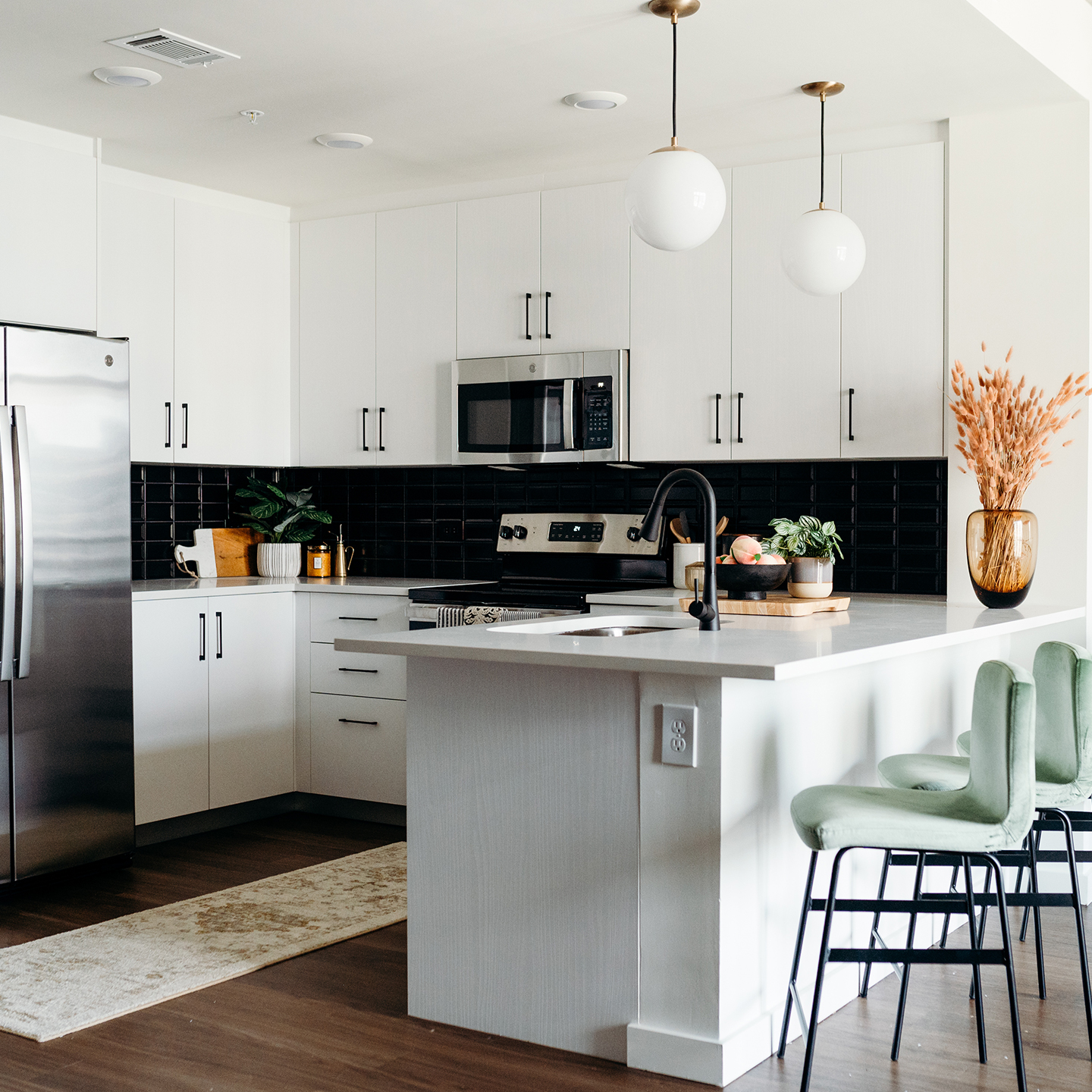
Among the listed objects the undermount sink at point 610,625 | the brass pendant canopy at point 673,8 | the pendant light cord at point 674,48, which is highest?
the brass pendant canopy at point 673,8

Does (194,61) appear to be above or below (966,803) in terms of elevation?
above

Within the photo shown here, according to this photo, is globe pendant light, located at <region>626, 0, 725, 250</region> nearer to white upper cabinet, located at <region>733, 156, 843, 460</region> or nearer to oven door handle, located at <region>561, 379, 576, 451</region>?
white upper cabinet, located at <region>733, 156, 843, 460</region>

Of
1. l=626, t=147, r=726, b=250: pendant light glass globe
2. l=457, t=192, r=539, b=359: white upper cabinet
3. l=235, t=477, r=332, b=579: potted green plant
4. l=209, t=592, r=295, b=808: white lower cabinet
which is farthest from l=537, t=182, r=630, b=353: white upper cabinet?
l=626, t=147, r=726, b=250: pendant light glass globe

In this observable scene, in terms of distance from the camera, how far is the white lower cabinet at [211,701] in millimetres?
4441

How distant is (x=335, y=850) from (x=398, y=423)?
1.67 metres

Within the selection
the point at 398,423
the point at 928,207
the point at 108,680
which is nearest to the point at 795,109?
the point at 928,207

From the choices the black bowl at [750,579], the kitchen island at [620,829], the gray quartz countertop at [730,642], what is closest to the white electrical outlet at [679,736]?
the kitchen island at [620,829]

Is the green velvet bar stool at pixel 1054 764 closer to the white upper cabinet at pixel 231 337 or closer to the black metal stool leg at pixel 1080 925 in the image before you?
the black metal stool leg at pixel 1080 925

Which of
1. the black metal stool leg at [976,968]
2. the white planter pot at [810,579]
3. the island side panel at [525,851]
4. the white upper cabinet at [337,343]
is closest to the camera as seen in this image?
the black metal stool leg at [976,968]

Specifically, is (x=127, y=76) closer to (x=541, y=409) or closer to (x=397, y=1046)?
(x=541, y=409)

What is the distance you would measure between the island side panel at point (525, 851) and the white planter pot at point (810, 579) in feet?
3.78

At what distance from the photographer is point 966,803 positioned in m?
2.59

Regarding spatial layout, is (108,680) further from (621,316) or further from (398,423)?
(621,316)

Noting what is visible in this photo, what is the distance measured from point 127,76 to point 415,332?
1613 mm
